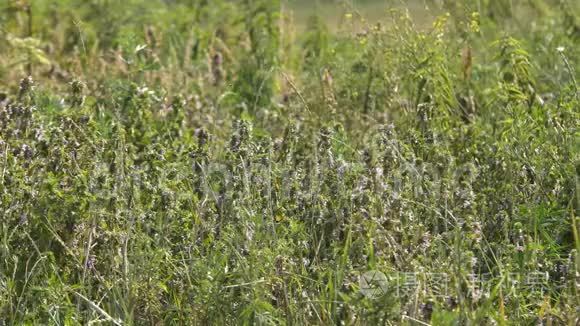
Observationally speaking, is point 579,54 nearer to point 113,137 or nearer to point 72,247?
point 113,137

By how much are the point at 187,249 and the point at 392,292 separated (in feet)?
2.69

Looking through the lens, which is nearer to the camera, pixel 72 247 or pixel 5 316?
pixel 5 316

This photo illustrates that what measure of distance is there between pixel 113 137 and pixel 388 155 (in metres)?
1.05

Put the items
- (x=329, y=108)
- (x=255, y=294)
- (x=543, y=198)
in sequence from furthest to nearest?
(x=329, y=108)
(x=543, y=198)
(x=255, y=294)

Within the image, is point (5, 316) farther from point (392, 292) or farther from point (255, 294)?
point (392, 292)

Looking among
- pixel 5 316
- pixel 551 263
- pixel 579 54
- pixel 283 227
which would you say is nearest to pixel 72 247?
pixel 5 316

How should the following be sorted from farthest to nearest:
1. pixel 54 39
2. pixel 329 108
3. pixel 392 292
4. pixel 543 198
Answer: pixel 54 39 < pixel 329 108 < pixel 543 198 < pixel 392 292

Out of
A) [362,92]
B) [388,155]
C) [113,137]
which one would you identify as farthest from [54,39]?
[388,155]

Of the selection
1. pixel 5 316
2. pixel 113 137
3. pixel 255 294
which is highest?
pixel 113 137

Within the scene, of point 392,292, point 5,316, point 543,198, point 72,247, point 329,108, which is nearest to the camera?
point 392,292

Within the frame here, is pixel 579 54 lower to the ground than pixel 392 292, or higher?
higher

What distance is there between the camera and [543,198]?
12.3 feet

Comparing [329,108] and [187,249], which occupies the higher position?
[329,108]

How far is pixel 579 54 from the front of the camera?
18.2 ft
